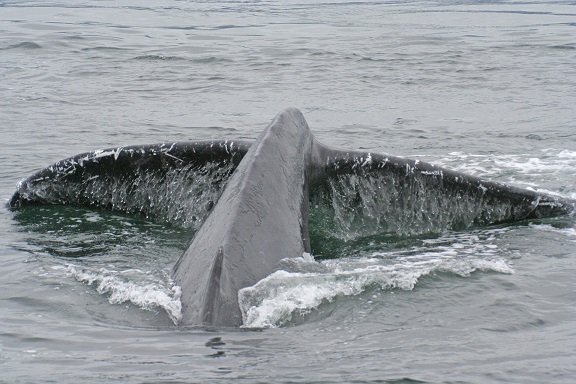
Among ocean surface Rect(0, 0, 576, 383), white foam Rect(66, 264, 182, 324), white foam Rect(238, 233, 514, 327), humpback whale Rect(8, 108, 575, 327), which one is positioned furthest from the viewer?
humpback whale Rect(8, 108, 575, 327)

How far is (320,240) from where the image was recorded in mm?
7684

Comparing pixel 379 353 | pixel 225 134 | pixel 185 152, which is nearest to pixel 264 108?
pixel 225 134

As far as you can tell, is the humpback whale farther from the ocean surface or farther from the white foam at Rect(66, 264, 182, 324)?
the white foam at Rect(66, 264, 182, 324)

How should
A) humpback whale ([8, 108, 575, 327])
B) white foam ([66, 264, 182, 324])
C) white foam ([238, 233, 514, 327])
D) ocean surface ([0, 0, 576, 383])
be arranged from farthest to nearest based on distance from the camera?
humpback whale ([8, 108, 575, 327]) → white foam ([66, 264, 182, 324]) → white foam ([238, 233, 514, 327]) → ocean surface ([0, 0, 576, 383])

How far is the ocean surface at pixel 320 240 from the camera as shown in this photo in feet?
15.6

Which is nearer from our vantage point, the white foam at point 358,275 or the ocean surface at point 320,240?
the ocean surface at point 320,240

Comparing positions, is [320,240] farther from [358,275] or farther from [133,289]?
[133,289]

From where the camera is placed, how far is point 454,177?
7441 millimetres

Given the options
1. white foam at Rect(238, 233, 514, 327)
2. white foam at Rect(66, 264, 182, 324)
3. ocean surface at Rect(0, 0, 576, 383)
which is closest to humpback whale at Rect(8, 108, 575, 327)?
ocean surface at Rect(0, 0, 576, 383)

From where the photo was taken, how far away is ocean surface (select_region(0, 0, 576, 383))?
15.6 feet

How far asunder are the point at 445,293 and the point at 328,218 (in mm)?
1660

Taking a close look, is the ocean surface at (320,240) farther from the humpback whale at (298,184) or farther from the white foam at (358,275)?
the humpback whale at (298,184)

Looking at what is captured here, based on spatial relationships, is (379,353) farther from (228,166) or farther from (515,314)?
(228,166)

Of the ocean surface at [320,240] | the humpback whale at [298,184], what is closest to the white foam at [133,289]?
the ocean surface at [320,240]
